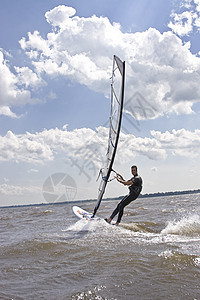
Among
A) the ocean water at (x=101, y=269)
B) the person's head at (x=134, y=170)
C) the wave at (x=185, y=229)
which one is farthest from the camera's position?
the person's head at (x=134, y=170)

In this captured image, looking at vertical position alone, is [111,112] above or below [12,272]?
above

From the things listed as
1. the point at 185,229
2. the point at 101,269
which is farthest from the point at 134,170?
the point at 101,269

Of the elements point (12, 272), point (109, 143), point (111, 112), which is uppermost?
point (111, 112)

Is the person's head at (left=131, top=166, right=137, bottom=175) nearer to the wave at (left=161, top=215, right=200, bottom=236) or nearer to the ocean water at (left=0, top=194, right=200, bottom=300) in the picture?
the wave at (left=161, top=215, right=200, bottom=236)

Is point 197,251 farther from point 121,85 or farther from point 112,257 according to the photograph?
point 121,85

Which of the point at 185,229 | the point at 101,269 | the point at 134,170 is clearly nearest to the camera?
the point at 101,269

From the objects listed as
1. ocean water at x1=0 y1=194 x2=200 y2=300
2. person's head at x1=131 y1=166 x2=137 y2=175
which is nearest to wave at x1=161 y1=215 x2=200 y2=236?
ocean water at x1=0 y1=194 x2=200 y2=300

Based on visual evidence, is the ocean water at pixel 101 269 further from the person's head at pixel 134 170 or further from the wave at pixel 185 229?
Result: the person's head at pixel 134 170

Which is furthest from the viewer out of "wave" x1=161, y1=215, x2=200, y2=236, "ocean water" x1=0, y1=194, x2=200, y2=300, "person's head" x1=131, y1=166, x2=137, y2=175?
"person's head" x1=131, y1=166, x2=137, y2=175

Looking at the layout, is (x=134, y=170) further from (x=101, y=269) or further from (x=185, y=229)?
(x=101, y=269)

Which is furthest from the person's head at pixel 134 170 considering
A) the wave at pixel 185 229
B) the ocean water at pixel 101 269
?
the ocean water at pixel 101 269

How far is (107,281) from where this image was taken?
337 centimetres

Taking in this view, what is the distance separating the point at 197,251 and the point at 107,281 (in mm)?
2085

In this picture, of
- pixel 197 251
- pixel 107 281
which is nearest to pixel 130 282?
pixel 107 281
